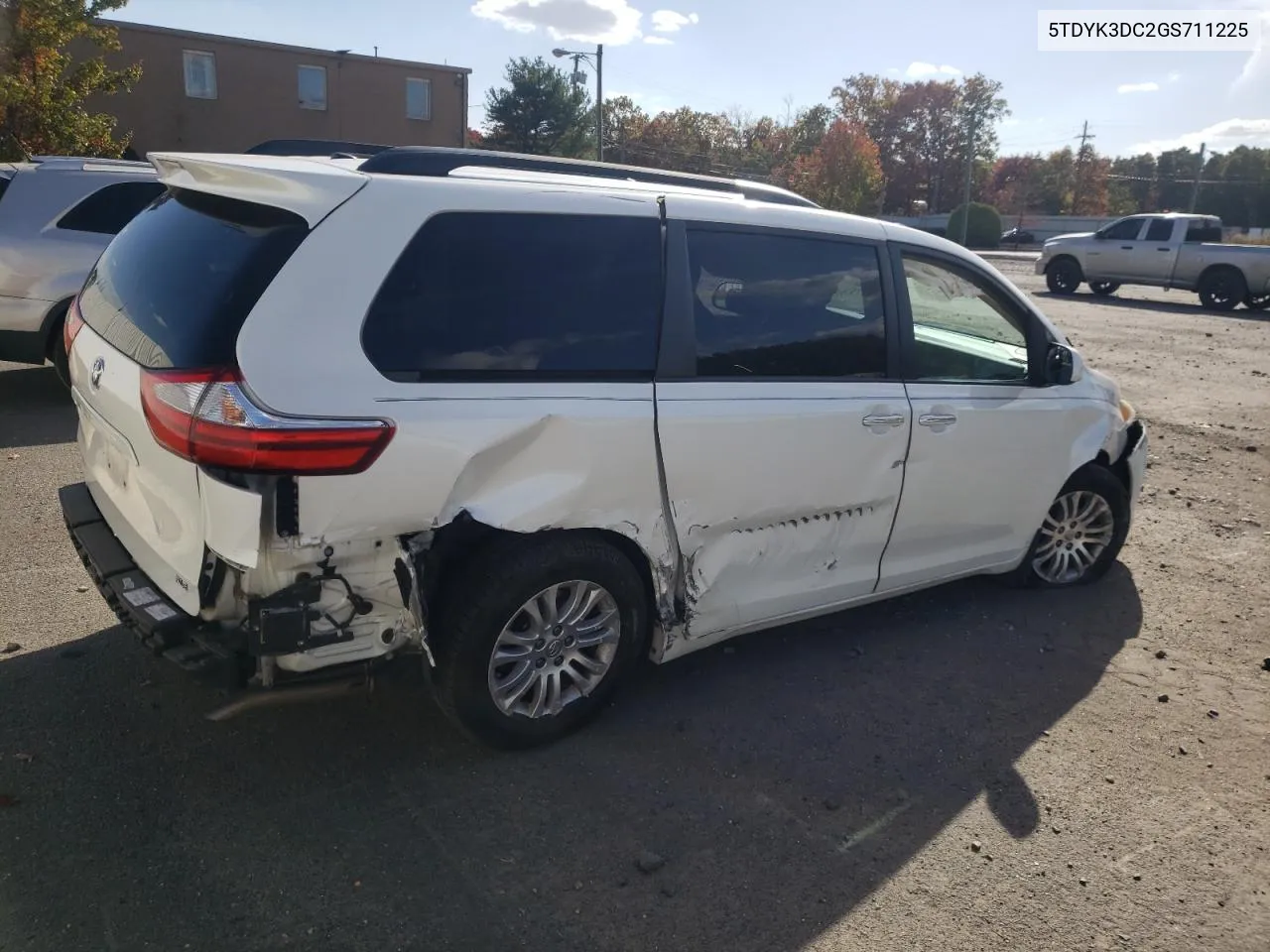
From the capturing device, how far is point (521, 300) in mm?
3086

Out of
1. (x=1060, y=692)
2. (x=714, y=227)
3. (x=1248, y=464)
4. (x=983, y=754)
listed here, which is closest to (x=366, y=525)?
(x=714, y=227)

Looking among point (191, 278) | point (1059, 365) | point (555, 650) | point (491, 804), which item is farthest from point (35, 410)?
point (1059, 365)

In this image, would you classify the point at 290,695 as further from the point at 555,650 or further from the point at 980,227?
the point at 980,227

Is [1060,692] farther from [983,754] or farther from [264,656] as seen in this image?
[264,656]

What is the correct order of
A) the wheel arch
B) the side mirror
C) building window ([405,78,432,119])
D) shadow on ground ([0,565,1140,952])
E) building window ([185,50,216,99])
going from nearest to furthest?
shadow on ground ([0,565,1140,952])
the wheel arch
the side mirror
building window ([185,50,216,99])
building window ([405,78,432,119])

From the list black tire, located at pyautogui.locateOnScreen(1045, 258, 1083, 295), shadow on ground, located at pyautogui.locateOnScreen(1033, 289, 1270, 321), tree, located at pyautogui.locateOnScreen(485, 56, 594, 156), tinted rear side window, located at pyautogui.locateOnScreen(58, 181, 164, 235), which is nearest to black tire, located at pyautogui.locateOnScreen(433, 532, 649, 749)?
tinted rear side window, located at pyautogui.locateOnScreen(58, 181, 164, 235)

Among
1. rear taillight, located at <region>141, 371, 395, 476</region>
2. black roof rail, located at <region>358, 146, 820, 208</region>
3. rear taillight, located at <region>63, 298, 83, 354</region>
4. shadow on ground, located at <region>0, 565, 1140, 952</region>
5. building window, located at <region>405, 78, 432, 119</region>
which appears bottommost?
shadow on ground, located at <region>0, 565, 1140, 952</region>

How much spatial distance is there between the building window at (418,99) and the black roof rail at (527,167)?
3305 cm

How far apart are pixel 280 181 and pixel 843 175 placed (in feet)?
175

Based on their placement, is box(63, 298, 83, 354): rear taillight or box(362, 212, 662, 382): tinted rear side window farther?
box(63, 298, 83, 354): rear taillight

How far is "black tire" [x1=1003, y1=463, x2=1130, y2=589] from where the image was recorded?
16.1ft

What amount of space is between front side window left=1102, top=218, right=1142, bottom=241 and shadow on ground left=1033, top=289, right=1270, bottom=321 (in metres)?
1.40

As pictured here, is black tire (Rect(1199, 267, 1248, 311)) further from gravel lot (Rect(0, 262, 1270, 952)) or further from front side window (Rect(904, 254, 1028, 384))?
front side window (Rect(904, 254, 1028, 384))

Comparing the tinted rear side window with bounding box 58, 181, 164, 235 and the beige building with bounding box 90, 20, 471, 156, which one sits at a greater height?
the beige building with bounding box 90, 20, 471, 156
